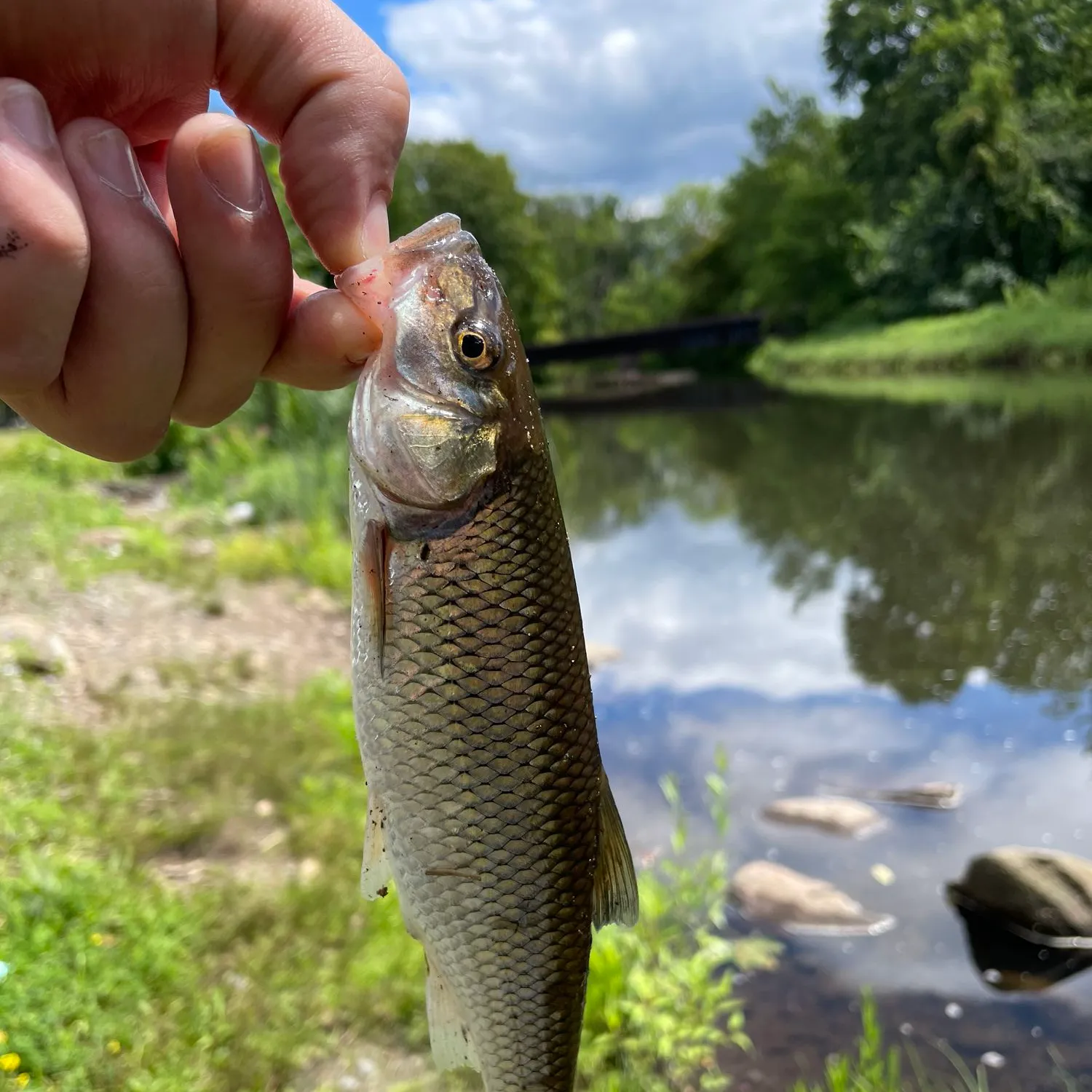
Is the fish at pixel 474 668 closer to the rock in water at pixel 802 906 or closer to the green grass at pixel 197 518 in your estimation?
the rock in water at pixel 802 906

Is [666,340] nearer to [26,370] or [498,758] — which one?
[498,758]

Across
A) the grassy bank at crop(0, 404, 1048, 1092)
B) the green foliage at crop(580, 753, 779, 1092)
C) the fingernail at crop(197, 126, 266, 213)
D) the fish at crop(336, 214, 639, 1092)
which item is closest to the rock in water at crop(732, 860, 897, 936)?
the grassy bank at crop(0, 404, 1048, 1092)

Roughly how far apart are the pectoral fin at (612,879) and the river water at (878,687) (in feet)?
8.28

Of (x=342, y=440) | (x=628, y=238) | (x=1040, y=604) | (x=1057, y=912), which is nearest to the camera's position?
(x=1057, y=912)

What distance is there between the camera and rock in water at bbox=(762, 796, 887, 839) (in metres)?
5.53

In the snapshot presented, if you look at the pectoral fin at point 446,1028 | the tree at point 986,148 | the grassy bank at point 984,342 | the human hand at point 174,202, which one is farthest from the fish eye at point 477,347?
the tree at point 986,148

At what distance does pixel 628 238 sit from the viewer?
80.8 metres

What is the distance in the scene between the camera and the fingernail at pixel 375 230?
5.43ft

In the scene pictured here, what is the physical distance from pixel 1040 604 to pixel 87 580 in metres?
8.57

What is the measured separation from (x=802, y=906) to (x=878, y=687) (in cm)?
321

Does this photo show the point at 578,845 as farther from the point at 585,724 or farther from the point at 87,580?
the point at 87,580

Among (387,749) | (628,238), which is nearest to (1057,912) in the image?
(387,749)

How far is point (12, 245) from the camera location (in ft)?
4.11

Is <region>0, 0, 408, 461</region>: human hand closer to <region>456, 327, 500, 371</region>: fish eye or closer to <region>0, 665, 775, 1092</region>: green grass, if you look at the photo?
<region>456, 327, 500, 371</region>: fish eye
